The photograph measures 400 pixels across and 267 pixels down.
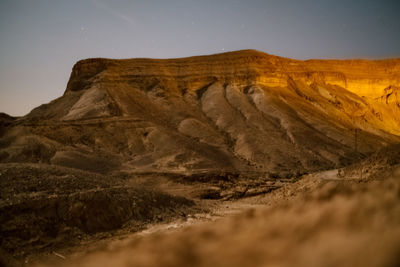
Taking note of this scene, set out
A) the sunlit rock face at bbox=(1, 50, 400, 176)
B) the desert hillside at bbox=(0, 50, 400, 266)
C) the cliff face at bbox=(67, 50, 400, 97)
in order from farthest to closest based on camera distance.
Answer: the cliff face at bbox=(67, 50, 400, 97)
the sunlit rock face at bbox=(1, 50, 400, 176)
the desert hillside at bbox=(0, 50, 400, 266)

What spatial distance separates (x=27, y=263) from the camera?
8688 mm

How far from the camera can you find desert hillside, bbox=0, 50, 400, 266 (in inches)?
452

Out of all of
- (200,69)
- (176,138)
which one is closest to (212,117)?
(176,138)

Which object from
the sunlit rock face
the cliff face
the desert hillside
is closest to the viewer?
the desert hillside

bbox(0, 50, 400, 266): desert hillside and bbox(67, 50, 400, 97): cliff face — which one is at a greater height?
bbox(67, 50, 400, 97): cliff face

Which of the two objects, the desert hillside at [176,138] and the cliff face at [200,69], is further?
the cliff face at [200,69]

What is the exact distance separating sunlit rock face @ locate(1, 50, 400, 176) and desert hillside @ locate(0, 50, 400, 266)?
0.46 ft

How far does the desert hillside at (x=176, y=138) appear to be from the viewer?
37.7 feet

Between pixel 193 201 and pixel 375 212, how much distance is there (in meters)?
12.3

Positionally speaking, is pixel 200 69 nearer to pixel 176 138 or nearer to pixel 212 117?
pixel 212 117

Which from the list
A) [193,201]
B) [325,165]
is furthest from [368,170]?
[325,165]

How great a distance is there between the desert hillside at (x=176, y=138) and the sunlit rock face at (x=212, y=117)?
0.14 m

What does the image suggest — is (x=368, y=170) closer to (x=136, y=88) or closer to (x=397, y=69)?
(x=136, y=88)

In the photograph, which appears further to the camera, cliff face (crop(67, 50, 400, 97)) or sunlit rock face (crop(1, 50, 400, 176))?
cliff face (crop(67, 50, 400, 97))
